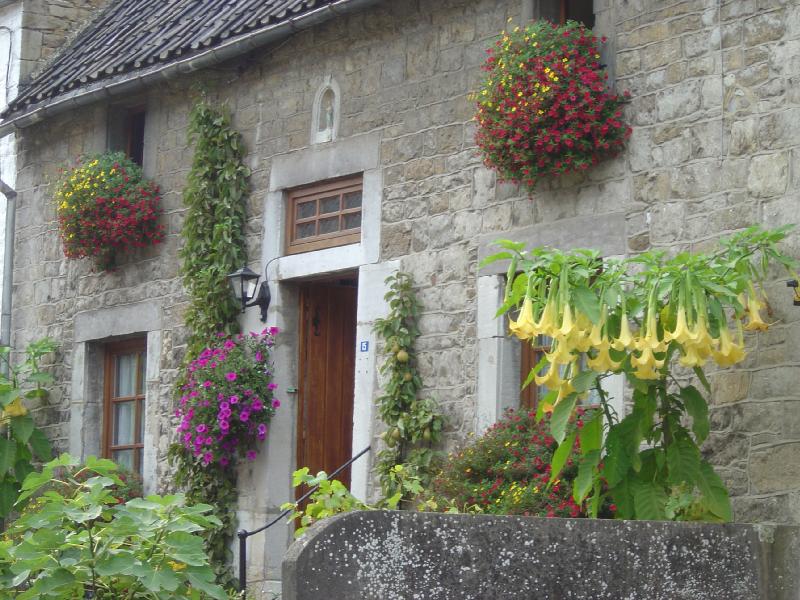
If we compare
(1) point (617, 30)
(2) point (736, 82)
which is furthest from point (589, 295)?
(1) point (617, 30)

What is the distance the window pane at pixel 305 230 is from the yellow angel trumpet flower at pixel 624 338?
3848 mm

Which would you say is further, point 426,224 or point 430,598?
point 426,224

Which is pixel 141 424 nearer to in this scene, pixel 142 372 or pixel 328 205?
pixel 142 372

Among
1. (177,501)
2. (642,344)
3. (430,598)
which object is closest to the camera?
(430,598)

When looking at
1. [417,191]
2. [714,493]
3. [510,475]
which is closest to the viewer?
[714,493]

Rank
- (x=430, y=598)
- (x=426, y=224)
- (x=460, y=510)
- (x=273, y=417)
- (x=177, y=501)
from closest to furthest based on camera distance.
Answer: (x=430, y=598) → (x=177, y=501) → (x=460, y=510) → (x=426, y=224) → (x=273, y=417)

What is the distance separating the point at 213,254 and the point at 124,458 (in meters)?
2.15

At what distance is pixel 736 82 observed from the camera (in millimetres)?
7496

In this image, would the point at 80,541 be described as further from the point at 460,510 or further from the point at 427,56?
the point at 427,56

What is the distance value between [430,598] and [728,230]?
10.4ft

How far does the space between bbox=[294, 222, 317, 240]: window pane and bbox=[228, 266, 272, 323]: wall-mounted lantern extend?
1.37ft

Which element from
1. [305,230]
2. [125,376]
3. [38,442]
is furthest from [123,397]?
[305,230]

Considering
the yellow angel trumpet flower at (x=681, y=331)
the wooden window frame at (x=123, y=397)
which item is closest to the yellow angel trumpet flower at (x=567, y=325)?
the yellow angel trumpet flower at (x=681, y=331)

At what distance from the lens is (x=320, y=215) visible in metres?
10.0
